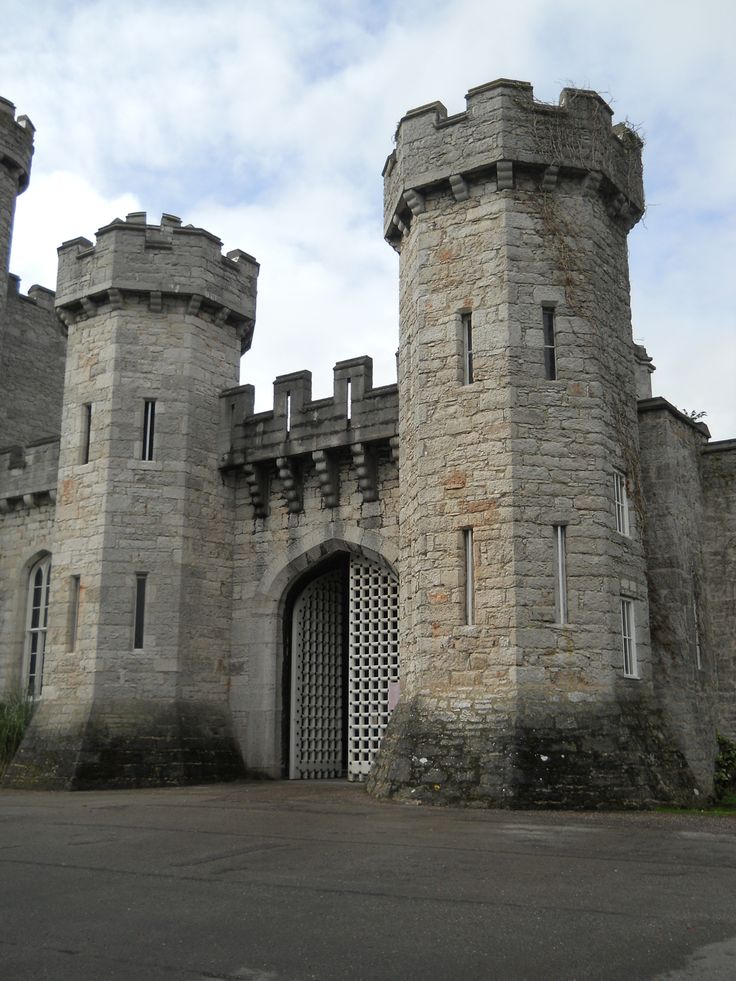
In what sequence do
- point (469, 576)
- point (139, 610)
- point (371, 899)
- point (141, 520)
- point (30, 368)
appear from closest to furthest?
point (371, 899)
point (469, 576)
point (139, 610)
point (141, 520)
point (30, 368)

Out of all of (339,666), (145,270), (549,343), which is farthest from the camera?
(339,666)

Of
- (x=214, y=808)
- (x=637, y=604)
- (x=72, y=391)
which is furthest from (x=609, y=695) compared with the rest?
(x=72, y=391)

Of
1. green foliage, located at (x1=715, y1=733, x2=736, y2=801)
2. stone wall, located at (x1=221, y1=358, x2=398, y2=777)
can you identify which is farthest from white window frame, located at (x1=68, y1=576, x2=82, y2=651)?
green foliage, located at (x1=715, y1=733, x2=736, y2=801)

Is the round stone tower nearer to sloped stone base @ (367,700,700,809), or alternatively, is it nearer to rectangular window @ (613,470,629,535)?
rectangular window @ (613,470,629,535)

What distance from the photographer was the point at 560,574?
448 inches

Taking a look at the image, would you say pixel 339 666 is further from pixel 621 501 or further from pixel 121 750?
pixel 621 501

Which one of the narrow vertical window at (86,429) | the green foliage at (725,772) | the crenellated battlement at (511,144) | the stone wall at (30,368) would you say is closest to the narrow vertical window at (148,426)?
the narrow vertical window at (86,429)

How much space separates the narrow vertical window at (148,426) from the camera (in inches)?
614

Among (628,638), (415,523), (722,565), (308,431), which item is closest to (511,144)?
(415,523)

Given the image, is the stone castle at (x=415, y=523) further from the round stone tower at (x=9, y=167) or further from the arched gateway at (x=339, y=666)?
the round stone tower at (x=9, y=167)

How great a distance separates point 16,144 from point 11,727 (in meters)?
11.0

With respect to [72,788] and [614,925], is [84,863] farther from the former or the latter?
[72,788]

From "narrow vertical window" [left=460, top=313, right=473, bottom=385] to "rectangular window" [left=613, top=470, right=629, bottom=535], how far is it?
209cm

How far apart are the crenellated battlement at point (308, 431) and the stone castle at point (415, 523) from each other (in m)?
0.04
